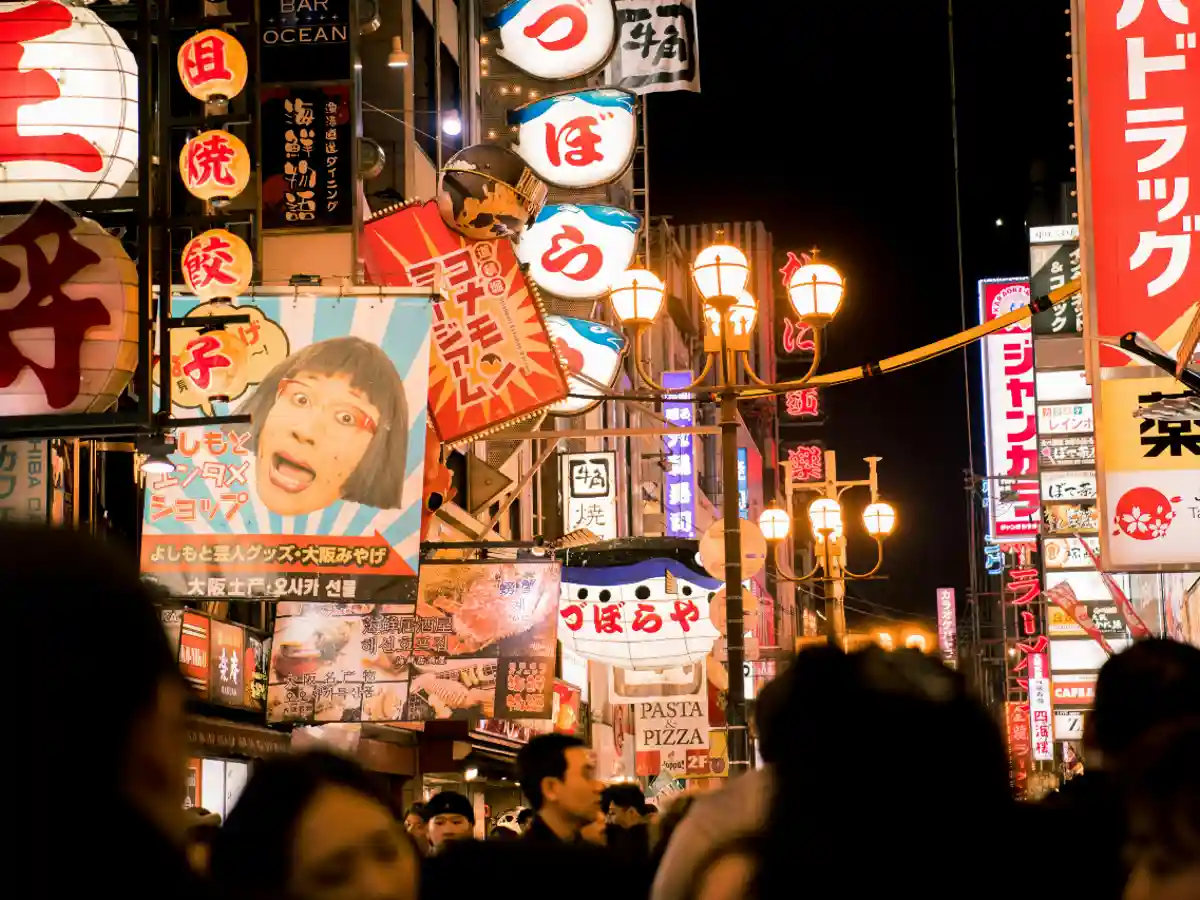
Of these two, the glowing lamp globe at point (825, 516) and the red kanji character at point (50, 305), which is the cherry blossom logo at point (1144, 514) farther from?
the glowing lamp globe at point (825, 516)

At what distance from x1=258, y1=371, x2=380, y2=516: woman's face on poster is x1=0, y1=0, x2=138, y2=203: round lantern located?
138 inches

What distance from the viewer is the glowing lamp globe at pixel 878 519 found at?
28.8m

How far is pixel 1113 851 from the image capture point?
4.32 m

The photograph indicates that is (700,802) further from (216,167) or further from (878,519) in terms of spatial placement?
(878,519)

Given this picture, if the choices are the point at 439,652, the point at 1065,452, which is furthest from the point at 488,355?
the point at 1065,452

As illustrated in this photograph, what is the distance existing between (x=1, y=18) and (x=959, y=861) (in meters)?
9.41

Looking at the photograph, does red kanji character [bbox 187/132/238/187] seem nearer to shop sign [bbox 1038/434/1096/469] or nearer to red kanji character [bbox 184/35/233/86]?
red kanji character [bbox 184/35/233/86]

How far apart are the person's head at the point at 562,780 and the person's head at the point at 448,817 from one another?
3.62 m

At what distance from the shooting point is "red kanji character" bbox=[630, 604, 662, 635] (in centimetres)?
1950

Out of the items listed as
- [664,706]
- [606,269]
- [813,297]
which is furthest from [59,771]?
[664,706]

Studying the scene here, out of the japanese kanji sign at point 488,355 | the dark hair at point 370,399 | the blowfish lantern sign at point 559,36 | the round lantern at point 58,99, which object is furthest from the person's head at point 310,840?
the blowfish lantern sign at point 559,36

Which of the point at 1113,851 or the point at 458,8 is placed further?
the point at 458,8

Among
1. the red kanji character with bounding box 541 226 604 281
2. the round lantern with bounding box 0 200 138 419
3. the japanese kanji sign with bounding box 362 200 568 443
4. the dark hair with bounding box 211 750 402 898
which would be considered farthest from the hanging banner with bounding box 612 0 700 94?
the dark hair with bounding box 211 750 402 898

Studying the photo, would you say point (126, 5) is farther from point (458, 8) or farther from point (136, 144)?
point (458, 8)
